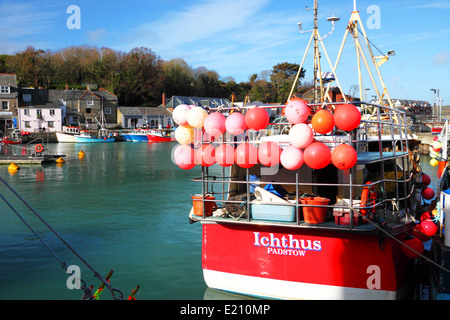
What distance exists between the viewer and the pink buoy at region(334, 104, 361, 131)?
8.27 metres

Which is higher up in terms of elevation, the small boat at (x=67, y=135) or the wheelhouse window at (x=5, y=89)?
the wheelhouse window at (x=5, y=89)

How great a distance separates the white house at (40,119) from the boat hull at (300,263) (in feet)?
244

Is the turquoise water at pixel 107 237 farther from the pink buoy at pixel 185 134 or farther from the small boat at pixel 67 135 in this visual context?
the small boat at pixel 67 135

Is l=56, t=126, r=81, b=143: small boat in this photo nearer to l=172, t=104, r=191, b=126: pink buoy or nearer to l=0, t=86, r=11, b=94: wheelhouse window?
l=0, t=86, r=11, b=94: wheelhouse window

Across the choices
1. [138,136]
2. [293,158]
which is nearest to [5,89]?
[138,136]

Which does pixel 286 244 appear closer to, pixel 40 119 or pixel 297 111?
pixel 297 111

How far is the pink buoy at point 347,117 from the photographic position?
8.27m

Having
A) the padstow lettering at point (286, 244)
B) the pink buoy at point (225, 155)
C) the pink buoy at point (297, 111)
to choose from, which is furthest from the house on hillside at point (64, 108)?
the pink buoy at point (297, 111)

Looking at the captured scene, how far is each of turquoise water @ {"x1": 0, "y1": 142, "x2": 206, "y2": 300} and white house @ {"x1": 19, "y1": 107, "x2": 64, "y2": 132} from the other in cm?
4958

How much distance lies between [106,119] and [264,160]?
8552 cm

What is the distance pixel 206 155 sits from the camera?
9484 mm

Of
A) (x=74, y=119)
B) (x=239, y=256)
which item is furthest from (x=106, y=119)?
(x=239, y=256)
